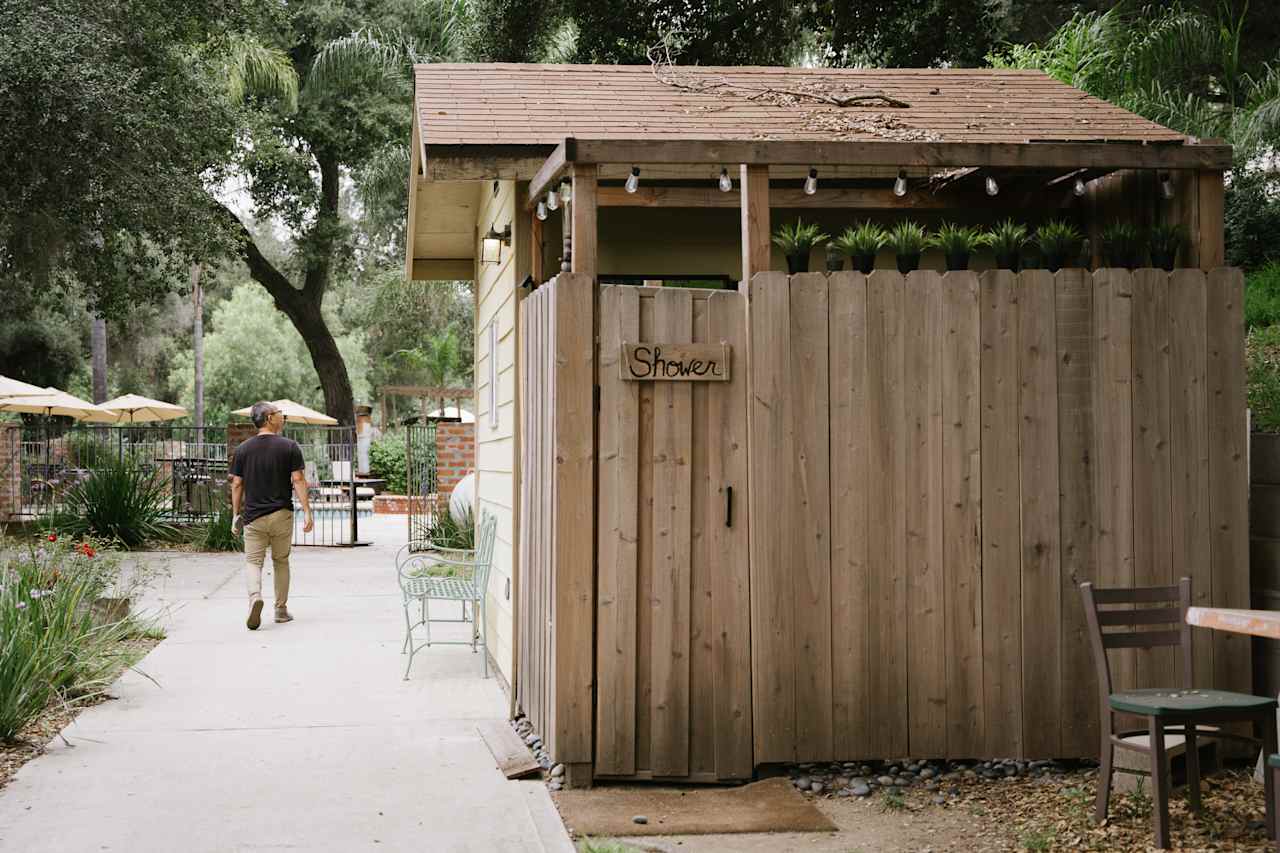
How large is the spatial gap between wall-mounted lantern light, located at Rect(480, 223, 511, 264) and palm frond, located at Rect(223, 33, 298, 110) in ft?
40.7

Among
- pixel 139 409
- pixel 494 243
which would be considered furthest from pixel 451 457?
pixel 494 243

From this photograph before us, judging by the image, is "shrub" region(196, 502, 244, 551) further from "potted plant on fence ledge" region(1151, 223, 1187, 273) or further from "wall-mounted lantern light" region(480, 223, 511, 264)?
"potted plant on fence ledge" region(1151, 223, 1187, 273)

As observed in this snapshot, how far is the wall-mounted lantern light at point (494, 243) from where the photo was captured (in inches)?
314

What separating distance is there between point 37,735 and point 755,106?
559cm

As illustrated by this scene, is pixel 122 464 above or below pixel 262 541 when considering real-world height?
above

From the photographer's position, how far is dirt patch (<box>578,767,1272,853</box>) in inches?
188

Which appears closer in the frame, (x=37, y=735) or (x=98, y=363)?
(x=37, y=735)

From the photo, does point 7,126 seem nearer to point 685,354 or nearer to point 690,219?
point 690,219

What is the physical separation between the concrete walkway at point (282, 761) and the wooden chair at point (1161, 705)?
2.19 metres

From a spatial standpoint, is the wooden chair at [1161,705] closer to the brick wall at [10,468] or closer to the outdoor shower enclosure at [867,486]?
the outdoor shower enclosure at [867,486]

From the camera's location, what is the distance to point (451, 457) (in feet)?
60.0

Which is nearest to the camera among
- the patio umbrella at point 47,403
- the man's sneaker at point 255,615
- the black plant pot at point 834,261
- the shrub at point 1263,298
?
the black plant pot at point 834,261

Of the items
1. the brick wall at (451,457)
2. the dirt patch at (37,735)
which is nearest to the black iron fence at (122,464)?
the brick wall at (451,457)

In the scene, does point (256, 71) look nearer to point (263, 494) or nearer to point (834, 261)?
point (263, 494)
